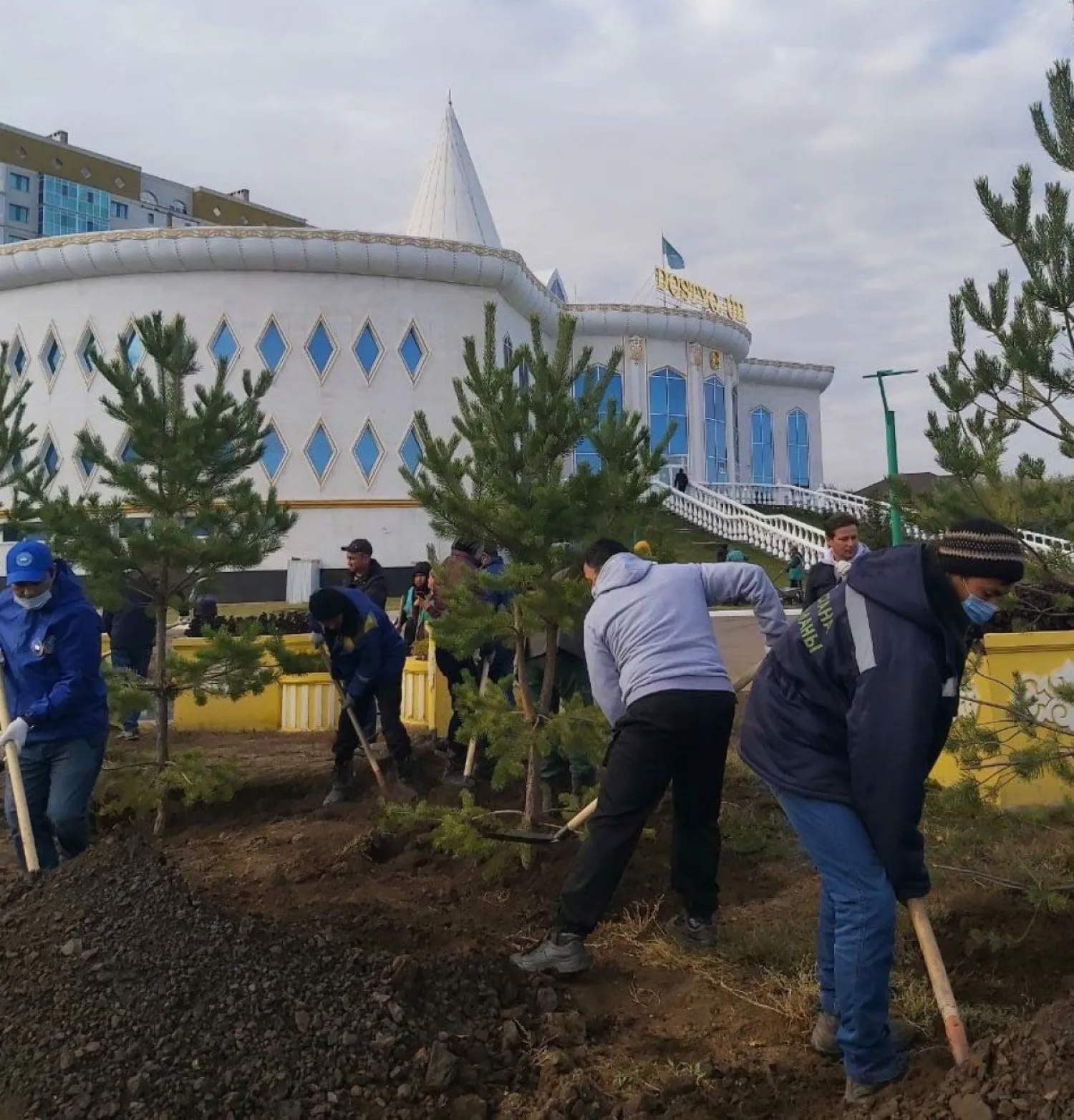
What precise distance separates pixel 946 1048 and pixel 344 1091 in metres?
1.62

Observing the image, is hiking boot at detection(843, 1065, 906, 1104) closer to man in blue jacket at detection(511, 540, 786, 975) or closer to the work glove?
man in blue jacket at detection(511, 540, 786, 975)

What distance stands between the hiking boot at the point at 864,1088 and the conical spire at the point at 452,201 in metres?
26.8

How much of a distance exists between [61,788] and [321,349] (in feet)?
58.4

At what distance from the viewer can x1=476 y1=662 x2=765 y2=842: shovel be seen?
3.79 metres

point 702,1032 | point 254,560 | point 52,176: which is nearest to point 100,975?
point 702,1032

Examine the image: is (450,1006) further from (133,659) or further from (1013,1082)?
(133,659)

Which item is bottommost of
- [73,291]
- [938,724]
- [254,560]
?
[938,724]

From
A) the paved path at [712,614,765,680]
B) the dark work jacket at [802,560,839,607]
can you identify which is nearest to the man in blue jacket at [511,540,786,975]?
the dark work jacket at [802,560,839,607]

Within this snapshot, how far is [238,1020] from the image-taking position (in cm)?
266

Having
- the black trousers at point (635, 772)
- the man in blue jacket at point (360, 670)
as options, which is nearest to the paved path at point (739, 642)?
the man in blue jacket at point (360, 670)

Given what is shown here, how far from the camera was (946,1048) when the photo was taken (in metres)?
2.52

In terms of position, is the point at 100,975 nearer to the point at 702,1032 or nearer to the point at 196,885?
the point at 196,885

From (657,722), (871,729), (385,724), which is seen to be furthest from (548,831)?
(871,729)

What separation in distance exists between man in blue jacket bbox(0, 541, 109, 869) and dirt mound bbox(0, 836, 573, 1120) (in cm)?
91
